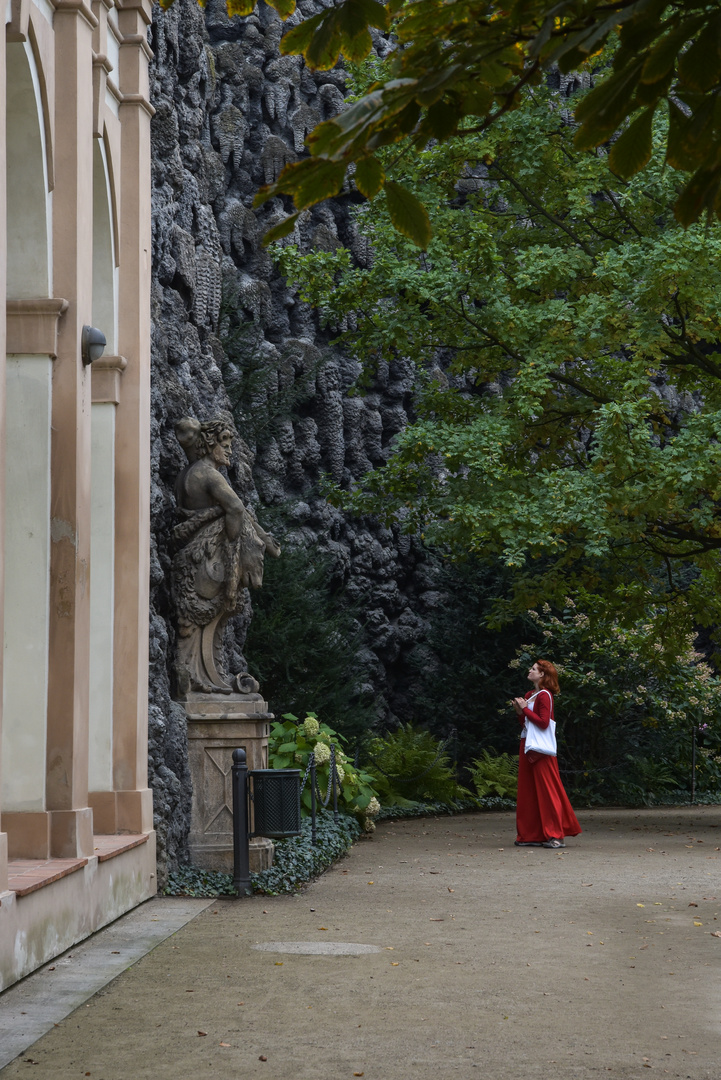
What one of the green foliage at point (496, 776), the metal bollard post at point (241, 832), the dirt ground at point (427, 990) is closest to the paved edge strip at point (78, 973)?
the dirt ground at point (427, 990)

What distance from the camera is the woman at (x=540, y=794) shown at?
13.6 metres

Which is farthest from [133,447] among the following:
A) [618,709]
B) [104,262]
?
[618,709]

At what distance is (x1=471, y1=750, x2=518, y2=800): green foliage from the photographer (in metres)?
19.2

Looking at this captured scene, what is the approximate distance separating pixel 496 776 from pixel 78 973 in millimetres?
13461

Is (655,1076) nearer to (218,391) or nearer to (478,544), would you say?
(218,391)

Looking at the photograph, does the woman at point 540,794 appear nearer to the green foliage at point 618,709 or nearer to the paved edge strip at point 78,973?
the green foliage at point 618,709

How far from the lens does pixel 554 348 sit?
587 inches

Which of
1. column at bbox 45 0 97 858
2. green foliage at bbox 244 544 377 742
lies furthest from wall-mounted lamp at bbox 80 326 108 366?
green foliage at bbox 244 544 377 742

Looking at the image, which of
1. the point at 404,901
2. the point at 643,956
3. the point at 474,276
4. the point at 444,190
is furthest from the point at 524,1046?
the point at 444,190

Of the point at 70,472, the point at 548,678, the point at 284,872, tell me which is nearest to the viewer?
the point at 70,472

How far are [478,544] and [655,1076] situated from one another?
11.2 metres

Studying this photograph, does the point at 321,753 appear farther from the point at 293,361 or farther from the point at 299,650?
the point at 293,361

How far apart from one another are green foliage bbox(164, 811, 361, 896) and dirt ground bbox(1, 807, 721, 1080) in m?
0.25

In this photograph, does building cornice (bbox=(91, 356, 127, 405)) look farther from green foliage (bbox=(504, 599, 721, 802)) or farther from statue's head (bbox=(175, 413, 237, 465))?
green foliage (bbox=(504, 599, 721, 802))
